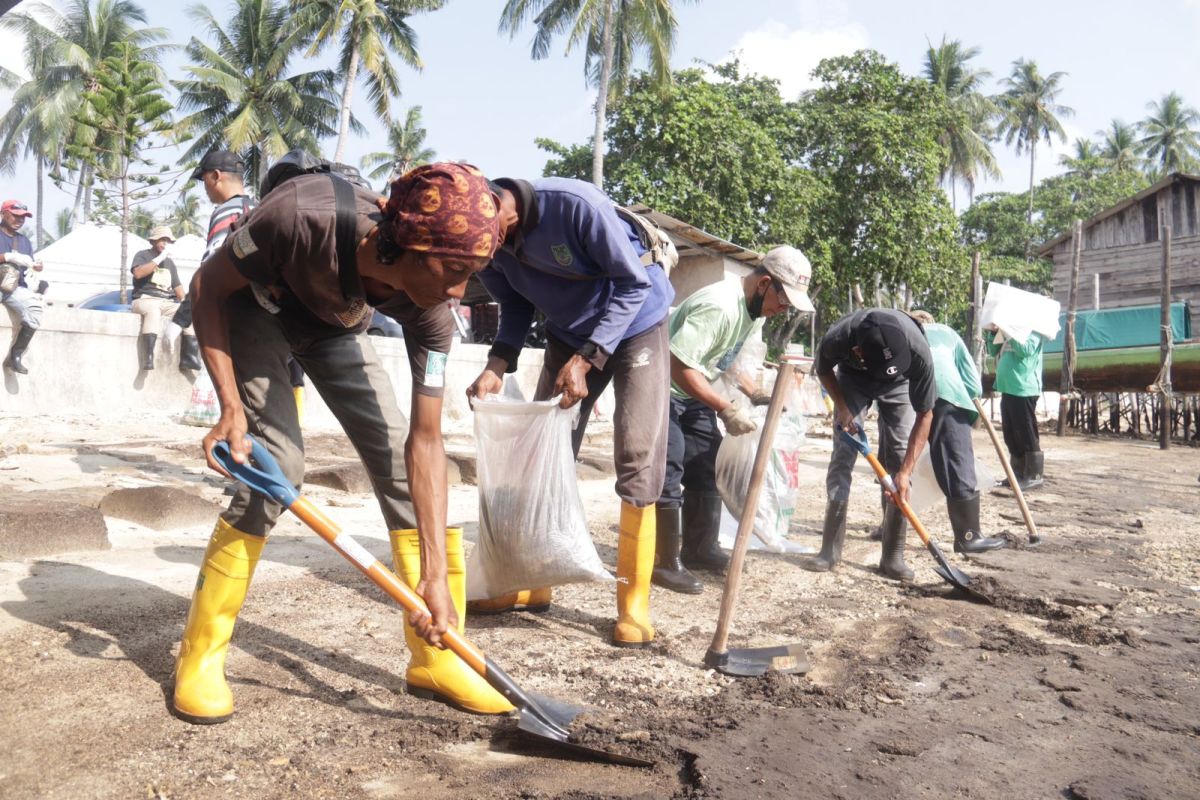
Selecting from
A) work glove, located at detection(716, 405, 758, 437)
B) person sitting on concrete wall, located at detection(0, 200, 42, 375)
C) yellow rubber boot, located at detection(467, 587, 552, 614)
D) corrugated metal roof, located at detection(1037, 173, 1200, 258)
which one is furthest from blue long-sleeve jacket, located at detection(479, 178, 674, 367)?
corrugated metal roof, located at detection(1037, 173, 1200, 258)

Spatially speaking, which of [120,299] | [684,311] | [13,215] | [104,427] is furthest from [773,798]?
[120,299]

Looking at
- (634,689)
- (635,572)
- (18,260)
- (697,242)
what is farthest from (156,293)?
(697,242)

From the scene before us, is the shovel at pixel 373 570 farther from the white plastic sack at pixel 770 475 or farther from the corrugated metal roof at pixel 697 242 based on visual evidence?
the corrugated metal roof at pixel 697 242

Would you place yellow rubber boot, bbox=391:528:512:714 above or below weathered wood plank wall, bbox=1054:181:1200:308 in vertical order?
below

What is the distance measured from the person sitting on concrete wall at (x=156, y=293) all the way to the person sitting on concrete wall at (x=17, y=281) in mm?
835

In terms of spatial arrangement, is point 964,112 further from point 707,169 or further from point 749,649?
point 749,649

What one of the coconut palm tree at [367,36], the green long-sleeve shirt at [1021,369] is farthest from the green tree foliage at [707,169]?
the green long-sleeve shirt at [1021,369]

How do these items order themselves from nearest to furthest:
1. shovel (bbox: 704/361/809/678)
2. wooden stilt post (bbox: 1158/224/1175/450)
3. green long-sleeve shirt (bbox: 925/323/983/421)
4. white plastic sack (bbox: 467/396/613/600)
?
shovel (bbox: 704/361/809/678), white plastic sack (bbox: 467/396/613/600), green long-sleeve shirt (bbox: 925/323/983/421), wooden stilt post (bbox: 1158/224/1175/450)

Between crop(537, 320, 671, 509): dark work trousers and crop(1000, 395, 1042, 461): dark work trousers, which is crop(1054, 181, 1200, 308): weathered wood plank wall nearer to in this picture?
crop(1000, 395, 1042, 461): dark work trousers

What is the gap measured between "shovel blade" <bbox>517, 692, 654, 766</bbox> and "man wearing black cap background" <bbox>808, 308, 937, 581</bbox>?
2501 millimetres

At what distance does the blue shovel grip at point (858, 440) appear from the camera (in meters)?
4.12

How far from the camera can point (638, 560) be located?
309 cm

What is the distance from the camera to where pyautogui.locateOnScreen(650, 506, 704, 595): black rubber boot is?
3830 mm

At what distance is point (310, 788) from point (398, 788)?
185 mm
